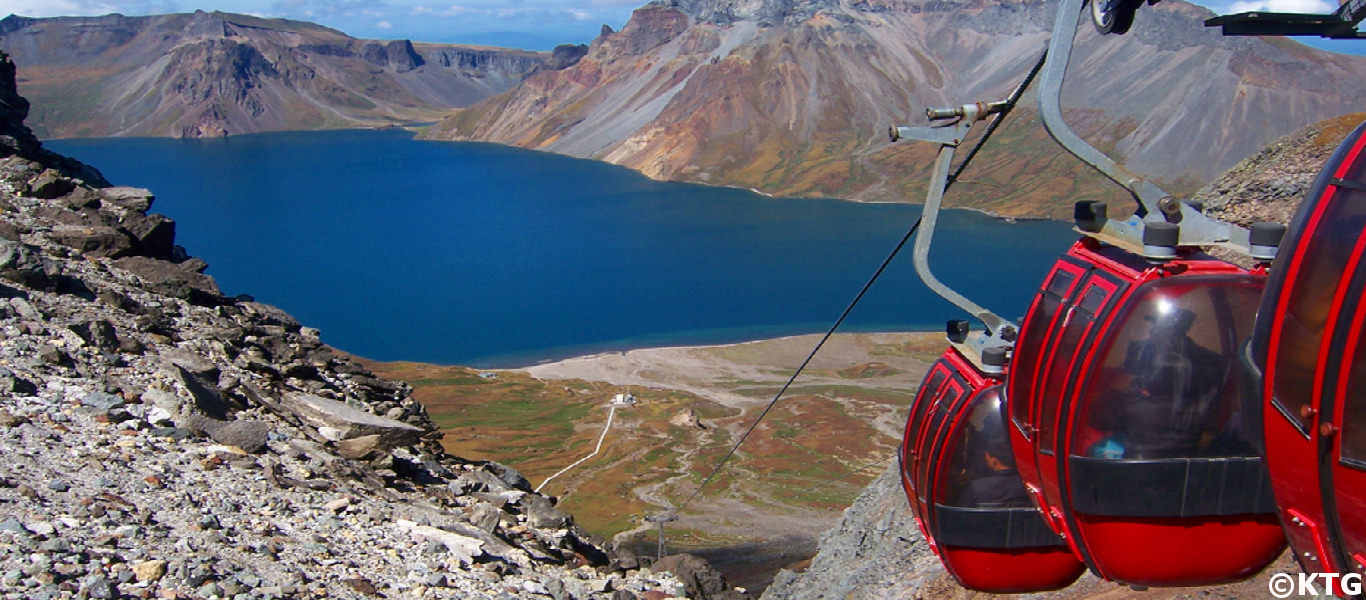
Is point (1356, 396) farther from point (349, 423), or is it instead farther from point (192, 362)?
point (192, 362)

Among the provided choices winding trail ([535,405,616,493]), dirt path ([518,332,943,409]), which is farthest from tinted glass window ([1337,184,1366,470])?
dirt path ([518,332,943,409])

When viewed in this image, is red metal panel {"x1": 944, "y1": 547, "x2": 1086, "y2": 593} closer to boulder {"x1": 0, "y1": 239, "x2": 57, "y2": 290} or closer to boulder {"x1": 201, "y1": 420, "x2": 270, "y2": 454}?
boulder {"x1": 201, "y1": 420, "x2": 270, "y2": 454}

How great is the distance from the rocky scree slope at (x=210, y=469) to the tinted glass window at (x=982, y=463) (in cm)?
382

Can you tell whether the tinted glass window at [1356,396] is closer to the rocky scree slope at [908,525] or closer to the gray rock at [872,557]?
the rocky scree slope at [908,525]

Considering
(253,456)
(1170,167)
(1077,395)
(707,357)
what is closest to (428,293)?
(707,357)

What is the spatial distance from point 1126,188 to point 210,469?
8.32 m

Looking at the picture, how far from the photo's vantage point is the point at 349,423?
12234 millimetres

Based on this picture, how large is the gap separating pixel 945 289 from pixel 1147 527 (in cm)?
325

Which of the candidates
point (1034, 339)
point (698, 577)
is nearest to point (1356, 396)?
point (1034, 339)

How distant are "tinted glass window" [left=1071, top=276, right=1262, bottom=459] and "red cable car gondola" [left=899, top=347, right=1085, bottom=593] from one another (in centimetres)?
185

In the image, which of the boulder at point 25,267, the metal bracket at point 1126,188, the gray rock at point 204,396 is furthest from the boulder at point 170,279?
the metal bracket at point 1126,188

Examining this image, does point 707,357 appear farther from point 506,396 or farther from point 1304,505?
point 1304,505

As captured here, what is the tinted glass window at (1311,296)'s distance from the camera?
4.43 meters

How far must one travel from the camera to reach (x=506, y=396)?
180 feet
